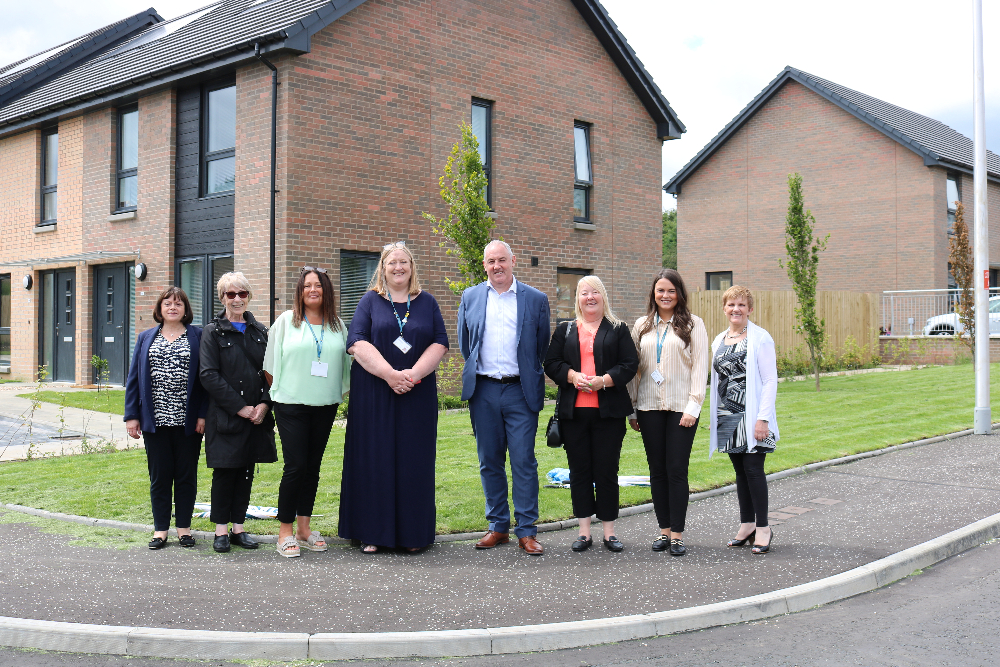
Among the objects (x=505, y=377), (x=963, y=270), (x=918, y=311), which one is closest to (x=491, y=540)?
(x=505, y=377)

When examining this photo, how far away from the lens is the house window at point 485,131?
17.0m

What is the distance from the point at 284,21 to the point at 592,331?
10.2 metres

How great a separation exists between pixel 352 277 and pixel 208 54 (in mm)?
4232

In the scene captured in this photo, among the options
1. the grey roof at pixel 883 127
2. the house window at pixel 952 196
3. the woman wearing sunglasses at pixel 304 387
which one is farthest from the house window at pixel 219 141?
the house window at pixel 952 196

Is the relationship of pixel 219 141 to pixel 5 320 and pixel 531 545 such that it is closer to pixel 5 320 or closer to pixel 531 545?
pixel 5 320

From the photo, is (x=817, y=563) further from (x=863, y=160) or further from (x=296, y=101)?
(x=863, y=160)

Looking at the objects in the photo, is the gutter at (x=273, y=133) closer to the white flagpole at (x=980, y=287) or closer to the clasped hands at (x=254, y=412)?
the clasped hands at (x=254, y=412)

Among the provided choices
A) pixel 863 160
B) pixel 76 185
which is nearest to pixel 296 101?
pixel 76 185

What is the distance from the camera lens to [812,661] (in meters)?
4.26

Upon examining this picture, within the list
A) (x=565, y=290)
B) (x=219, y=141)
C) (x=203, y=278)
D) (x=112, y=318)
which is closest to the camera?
(x=219, y=141)

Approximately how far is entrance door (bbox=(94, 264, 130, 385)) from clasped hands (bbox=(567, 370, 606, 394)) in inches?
527

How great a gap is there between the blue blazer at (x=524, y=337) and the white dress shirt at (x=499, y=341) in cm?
4

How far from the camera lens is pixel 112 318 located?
17.7 m

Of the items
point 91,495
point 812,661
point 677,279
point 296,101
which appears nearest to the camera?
point 812,661
